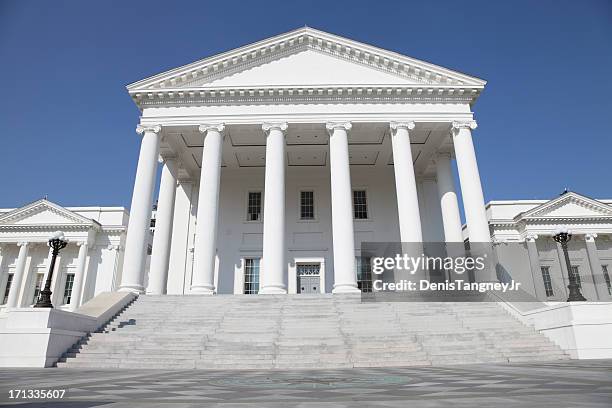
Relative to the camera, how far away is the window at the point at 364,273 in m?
28.1

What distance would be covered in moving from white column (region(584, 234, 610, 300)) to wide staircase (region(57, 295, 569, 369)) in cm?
2318

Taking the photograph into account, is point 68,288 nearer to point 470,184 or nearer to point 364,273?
point 364,273

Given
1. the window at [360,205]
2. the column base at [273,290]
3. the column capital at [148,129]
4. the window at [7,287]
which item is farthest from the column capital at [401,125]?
the window at [7,287]

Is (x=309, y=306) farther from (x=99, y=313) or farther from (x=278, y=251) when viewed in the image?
(x=99, y=313)

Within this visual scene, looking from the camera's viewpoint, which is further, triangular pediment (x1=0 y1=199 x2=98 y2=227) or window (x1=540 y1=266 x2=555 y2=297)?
triangular pediment (x1=0 y1=199 x2=98 y2=227)

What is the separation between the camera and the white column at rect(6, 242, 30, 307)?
34.5m

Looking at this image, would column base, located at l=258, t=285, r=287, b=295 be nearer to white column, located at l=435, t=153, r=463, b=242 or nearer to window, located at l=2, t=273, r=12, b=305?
white column, located at l=435, t=153, r=463, b=242

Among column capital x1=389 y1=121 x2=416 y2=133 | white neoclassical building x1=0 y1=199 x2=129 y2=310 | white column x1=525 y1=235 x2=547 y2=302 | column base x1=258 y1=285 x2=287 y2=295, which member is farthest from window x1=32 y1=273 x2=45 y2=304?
white column x1=525 y1=235 x2=547 y2=302

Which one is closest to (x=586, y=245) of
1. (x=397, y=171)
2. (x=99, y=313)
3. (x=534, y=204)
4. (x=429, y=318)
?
(x=534, y=204)

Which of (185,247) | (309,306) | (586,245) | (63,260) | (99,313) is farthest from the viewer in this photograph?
(63,260)

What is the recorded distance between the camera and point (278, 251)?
809 inches

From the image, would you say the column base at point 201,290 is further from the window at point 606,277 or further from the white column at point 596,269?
the window at point 606,277

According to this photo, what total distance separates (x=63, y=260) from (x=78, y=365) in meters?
29.6

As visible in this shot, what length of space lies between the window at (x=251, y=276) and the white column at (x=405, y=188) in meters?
11.4
